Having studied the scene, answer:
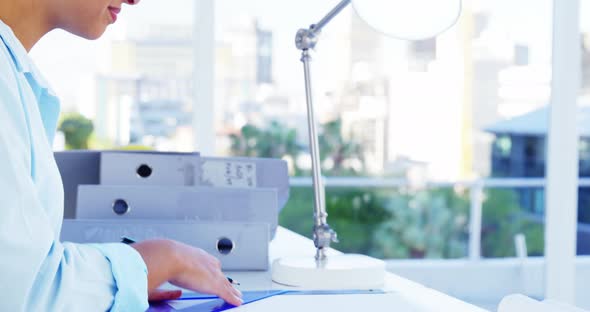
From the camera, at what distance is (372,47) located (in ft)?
16.4

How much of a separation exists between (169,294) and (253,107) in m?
3.52

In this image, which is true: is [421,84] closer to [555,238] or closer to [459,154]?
[459,154]

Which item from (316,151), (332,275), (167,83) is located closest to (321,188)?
(316,151)

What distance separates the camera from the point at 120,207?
164 cm

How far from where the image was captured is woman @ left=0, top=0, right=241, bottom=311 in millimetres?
862

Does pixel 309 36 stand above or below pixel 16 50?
above

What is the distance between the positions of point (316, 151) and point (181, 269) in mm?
461

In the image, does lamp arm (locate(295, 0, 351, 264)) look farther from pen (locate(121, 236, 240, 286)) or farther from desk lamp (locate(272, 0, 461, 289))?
pen (locate(121, 236, 240, 286))

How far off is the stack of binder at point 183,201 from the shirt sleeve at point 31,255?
55cm

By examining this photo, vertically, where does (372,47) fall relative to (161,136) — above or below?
above

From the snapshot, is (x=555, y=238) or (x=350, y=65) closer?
(x=555, y=238)

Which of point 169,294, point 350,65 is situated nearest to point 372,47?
point 350,65

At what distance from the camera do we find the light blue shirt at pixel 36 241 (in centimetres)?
86

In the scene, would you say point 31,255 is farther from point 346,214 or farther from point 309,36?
point 346,214
